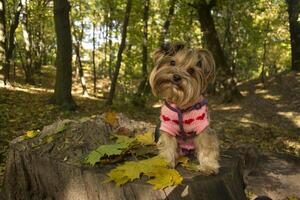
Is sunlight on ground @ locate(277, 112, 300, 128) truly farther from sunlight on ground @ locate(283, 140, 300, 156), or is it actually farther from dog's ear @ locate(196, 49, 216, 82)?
dog's ear @ locate(196, 49, 216, 82)

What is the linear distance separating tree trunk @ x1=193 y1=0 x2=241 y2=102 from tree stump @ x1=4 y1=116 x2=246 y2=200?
44.2 feet

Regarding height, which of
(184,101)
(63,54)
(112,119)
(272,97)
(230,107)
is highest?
(63,54)

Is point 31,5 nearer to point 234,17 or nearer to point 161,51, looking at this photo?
point 234,17

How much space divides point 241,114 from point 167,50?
43.1ft

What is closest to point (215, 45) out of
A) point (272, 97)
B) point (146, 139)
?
point (272, 97)

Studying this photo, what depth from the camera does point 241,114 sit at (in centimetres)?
1631

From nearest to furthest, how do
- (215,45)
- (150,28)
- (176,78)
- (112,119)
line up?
(176,78)
(112,119)
(215,45)
(150,28)

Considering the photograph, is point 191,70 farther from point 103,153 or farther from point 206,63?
point 103,153

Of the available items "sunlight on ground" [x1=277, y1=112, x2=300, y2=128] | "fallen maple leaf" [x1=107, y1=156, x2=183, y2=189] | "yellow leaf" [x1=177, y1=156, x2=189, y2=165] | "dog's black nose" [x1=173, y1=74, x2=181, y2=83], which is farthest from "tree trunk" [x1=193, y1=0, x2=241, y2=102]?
"dog's black nose" [x1=173, y1=74, x2=181, y2=83]

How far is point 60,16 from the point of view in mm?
13031

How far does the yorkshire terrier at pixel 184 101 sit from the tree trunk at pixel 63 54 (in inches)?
370

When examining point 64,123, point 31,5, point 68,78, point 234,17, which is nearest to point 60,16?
point 68,78

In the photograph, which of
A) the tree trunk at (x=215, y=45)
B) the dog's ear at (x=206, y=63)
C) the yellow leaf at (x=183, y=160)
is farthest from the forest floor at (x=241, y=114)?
the dog's ear at (x=206, y=63)

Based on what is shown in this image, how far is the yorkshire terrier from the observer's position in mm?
3652
